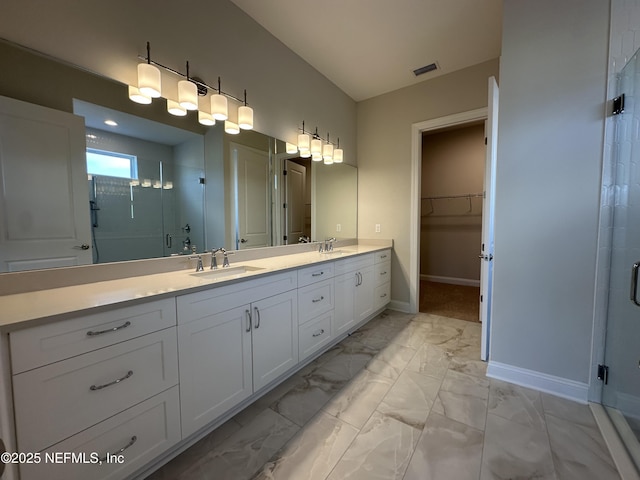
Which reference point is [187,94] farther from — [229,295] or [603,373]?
[603,373]

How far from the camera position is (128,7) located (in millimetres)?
1485

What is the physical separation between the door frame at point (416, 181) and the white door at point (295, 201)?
1.37 meters

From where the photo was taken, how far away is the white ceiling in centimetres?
205

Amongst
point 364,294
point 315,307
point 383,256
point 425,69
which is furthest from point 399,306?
point 425,69

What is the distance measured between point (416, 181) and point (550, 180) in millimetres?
1528

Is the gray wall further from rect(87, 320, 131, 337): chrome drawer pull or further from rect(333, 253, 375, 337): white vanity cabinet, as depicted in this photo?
rect(87, 320, 131, 337): chrome drawer pull

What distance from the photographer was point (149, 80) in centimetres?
149

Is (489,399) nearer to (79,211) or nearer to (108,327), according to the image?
(108,327)

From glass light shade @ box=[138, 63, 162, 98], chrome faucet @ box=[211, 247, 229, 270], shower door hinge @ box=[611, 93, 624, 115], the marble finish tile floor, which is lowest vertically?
the marble finish tile floor

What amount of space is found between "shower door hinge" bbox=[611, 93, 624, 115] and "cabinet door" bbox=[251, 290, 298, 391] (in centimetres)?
229

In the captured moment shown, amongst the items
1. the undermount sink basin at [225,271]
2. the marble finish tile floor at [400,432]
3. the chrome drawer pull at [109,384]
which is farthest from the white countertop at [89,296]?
the marble finish tile floor at [400,432]

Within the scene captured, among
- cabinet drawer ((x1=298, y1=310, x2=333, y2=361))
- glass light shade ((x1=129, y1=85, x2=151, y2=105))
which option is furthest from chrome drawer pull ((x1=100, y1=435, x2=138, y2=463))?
glass light shade ((x1=129, y1=85, x2=151, y2=105))

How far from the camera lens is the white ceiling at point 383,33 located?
2051mm

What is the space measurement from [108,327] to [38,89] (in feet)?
3.97
